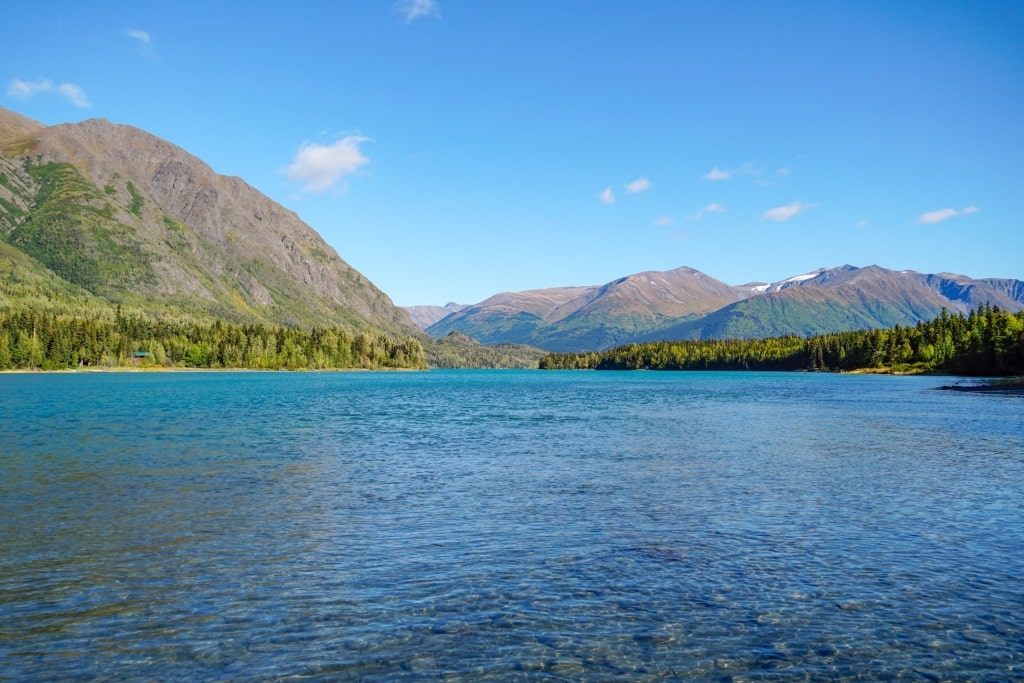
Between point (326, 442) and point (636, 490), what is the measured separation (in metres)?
30.0

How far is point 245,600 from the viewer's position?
1945 centimetres

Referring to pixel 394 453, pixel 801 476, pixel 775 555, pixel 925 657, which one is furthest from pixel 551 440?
pixel 925 657

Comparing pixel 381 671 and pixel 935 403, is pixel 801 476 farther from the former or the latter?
pixel 935 403

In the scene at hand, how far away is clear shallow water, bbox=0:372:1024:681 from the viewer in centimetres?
1597

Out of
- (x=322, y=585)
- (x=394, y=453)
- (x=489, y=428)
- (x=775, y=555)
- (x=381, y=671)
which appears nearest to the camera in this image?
(x=381, y=671)

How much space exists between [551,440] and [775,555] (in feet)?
123

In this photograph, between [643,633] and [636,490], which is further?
[636,490]

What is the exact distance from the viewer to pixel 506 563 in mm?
Answer: 23203

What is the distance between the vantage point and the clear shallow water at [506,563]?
52.4 feet

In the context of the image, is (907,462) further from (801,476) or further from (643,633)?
(643,633)

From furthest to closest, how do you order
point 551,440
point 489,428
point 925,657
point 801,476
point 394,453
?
1. point 489,428
2. point 551,440
3. point 394,453
4. point 801,476
5. point 925,657

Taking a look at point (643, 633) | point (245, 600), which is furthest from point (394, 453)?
point (643, 633)

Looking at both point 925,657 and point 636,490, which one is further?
point 636,490

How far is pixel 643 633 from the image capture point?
56.9 feet
